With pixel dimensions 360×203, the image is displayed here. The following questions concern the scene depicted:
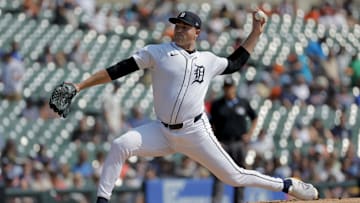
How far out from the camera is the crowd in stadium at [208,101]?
43.5 ft

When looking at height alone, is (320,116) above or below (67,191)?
below

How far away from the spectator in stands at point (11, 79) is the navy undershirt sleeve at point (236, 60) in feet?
26.9

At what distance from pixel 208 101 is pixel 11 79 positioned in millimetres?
3372

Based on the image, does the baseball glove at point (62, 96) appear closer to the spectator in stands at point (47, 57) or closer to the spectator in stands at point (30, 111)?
the spectator in stands at point (30, 111)

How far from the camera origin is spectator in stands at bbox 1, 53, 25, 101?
1516 cm

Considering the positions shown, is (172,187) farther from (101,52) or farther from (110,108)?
(101,52)

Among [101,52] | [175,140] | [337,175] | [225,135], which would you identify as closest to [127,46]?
[101,52]

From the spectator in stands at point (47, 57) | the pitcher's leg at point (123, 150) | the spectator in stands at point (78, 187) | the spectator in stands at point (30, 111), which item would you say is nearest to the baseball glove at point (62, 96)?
the pitcher's leg at point (123, 150)

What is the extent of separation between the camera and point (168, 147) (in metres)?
7.29

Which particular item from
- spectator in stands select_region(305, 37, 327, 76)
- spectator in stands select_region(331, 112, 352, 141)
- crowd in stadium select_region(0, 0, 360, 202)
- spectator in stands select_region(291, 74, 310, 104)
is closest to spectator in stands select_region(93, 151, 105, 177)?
crowd in stadium select_region(0, 0, 360, 202)

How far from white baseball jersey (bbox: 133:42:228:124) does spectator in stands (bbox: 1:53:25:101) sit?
27.2 ft

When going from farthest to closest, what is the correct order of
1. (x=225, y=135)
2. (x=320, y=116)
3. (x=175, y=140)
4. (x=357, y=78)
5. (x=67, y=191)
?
1. (x=357, y=78)
2. (x=320, y=116)
3. (x=67, y=191)
4. (x=225, y=135)
5. (x=175, y=140)

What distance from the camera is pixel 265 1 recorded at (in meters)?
24.6

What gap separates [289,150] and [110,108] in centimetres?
313
